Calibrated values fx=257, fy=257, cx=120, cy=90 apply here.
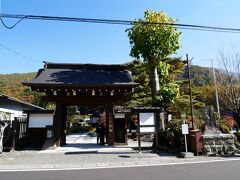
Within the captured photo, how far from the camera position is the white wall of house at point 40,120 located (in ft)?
58.6

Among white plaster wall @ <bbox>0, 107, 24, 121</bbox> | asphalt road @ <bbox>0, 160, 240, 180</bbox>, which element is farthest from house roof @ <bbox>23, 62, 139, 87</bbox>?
asphalt road @ <bbox>0, 160, 240, 180</bbox>

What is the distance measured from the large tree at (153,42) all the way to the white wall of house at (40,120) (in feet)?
25.8

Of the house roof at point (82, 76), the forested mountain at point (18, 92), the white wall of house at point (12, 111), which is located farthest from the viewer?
the forested mountain at point (18, 92)

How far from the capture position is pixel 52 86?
16.5 metres

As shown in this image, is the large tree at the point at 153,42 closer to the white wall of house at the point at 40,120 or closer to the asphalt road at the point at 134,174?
the white wall of house at the point at 40,120

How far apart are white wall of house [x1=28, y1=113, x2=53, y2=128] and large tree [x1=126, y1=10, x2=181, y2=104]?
25.8ft

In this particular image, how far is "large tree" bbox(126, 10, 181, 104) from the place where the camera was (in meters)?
19.2

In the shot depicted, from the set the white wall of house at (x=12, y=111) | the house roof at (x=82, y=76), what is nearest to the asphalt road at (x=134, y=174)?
the house roof at (x=82, y=76)

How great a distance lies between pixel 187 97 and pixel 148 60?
11.5 metres

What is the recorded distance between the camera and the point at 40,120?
18.0 meters

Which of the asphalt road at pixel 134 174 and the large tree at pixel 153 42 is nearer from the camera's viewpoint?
the asphalt road at pixel 134 174

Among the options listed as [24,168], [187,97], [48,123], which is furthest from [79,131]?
[24,168]

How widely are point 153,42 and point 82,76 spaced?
5904mm

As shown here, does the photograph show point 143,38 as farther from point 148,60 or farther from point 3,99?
point 3,99
